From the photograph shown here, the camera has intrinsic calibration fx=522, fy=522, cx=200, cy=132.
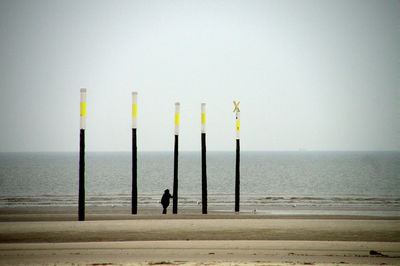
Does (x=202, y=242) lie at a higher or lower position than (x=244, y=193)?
higher

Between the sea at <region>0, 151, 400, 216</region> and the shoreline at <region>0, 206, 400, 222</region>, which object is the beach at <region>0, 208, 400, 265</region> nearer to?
the shoreline at <region>0, 206, 400, 222</region>

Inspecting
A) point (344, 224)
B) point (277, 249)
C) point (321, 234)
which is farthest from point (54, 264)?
point (344, 224)

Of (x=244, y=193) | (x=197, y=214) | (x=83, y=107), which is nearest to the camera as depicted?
(x=83, y=107)

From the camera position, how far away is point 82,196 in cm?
1861

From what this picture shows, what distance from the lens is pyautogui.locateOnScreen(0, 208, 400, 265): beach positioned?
1191 cm

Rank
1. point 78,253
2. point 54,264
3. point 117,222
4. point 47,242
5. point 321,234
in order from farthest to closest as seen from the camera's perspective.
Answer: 1. point 117,222
2. point 321,234
3. point 47,242
4. point 78,253
5. point 54,264

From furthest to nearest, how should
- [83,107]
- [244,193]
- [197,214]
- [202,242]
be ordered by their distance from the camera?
1. [244,193]
2. [197,214]
3. [83,107]
4. [202,242]

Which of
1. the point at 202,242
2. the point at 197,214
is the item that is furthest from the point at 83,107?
the point at 197,214

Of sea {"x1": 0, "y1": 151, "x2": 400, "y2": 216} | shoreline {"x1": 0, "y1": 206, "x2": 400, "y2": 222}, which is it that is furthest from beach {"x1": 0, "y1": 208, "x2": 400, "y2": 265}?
sea {"x1": 0, "y1": 151, "x2": 400, "y2": 216}

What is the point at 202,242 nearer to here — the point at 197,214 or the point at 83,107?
the point at 83,107

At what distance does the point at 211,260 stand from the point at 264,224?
21.0ft

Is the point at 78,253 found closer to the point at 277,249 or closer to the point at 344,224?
the point at 277,249

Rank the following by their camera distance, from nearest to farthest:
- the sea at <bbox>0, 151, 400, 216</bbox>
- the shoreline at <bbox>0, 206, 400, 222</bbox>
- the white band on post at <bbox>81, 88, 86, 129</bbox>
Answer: the white band on post at <bbox>81, 88, 86, 129</bbox>
the shoreline at <bbox>0, 206, 400, 222</bbox>
the sea at <bbox>0, 151, 400, 216</bbox>

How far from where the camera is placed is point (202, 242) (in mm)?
14422
